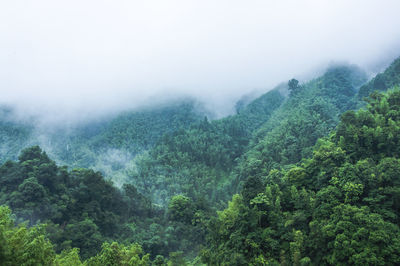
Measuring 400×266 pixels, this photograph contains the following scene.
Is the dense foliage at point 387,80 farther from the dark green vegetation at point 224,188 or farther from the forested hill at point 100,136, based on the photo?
the forested hill at point 100,136

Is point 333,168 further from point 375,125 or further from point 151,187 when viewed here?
point 151,187

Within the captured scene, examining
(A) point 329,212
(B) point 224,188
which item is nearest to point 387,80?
(B) point 224,188

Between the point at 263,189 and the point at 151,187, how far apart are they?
81.5ft

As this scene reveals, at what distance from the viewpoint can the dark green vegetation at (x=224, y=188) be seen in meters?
15.9

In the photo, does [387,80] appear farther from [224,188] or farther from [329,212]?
[329,212]

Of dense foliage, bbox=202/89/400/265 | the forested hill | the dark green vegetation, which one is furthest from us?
the forested hill

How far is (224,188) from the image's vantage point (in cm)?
4241

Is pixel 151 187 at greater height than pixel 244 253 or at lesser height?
greater

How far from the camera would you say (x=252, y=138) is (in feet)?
175

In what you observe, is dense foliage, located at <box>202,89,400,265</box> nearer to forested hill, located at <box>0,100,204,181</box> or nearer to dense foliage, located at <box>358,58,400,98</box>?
dense foliage, located at <box>358,58,400,98</box>

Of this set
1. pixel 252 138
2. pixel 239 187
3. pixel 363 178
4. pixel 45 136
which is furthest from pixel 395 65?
pixel 45 136

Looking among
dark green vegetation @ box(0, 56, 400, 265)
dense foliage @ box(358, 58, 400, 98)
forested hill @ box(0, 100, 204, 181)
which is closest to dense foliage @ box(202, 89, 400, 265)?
dark green vegetation @ box(0, 56, 400, 265)

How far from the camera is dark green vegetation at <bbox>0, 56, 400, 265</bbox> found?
15891 mm

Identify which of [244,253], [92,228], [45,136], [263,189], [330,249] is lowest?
[330,249]
